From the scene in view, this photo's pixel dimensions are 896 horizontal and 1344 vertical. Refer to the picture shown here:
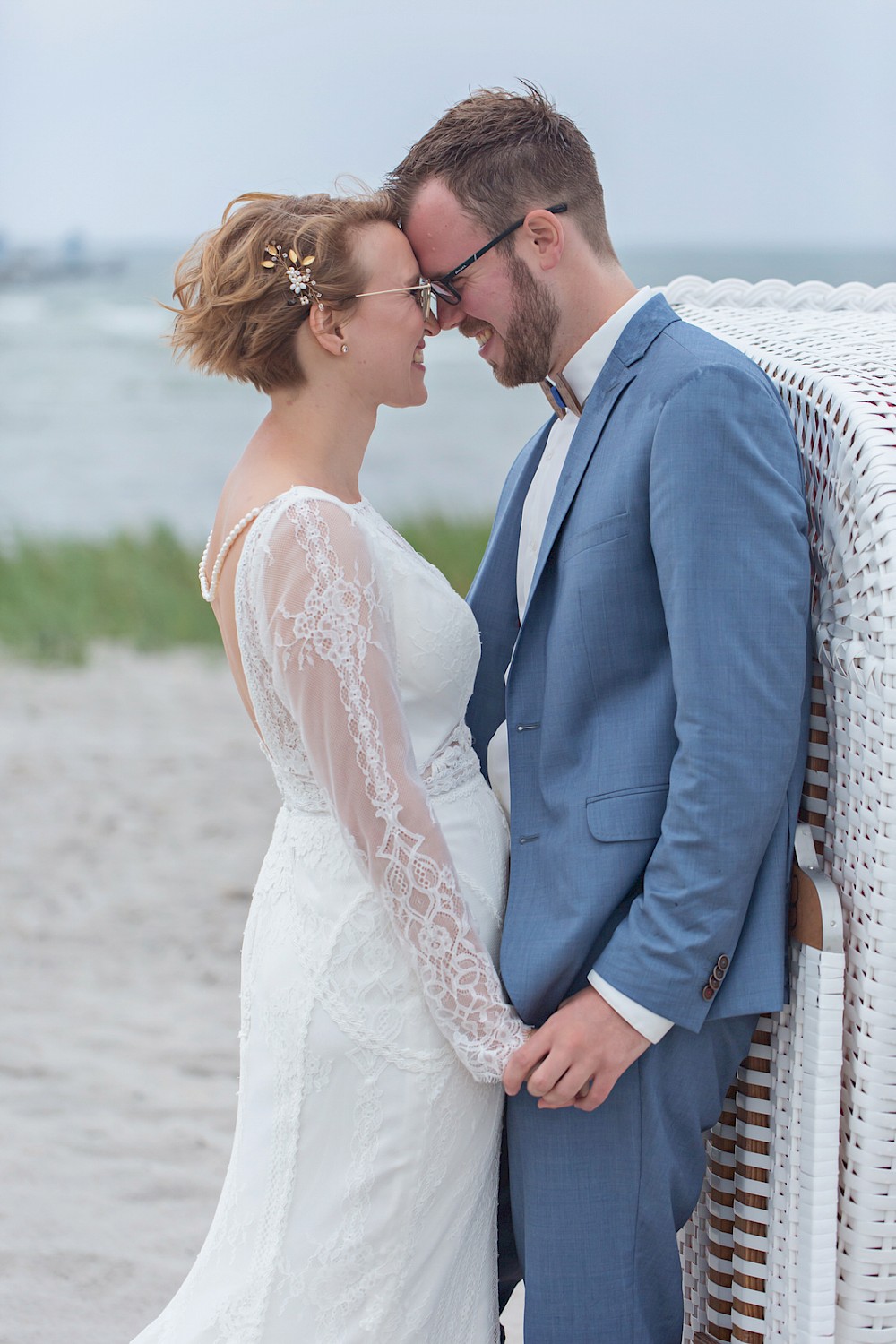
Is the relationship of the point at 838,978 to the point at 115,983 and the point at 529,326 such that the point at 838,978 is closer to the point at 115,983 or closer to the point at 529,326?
the point at 529,326

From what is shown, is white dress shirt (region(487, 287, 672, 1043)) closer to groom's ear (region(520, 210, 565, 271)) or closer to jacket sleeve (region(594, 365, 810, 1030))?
groom's ear (region(520, 210, 565, 271))

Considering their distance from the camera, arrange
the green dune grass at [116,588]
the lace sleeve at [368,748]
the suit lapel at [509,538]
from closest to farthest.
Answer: the lace sleeve at [368,748], the suit lapel at [509,538], the green dune grass at [116,588]

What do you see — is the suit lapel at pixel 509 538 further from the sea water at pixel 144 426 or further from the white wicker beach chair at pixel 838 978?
the sea water at pixel 144 426

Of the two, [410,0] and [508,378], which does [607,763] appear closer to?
[508,378]

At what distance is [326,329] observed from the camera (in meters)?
1.81

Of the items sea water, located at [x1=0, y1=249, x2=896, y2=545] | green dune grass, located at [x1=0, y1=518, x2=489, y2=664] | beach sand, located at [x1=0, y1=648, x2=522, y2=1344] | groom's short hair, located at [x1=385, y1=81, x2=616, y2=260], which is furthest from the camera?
sea water, located at [x1=0, y1=249, x2=896, y2=545]

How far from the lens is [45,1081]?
384 centimetres

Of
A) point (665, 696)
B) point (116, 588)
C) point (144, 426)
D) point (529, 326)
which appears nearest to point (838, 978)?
point (665, 696)

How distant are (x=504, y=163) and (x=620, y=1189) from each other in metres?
1.45

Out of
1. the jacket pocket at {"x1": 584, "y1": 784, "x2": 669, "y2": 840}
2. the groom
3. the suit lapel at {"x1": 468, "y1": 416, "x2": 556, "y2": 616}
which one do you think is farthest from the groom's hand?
the suit lapel at {"x1": 468, "y1": 416, "x2": 556, "y2": 616}

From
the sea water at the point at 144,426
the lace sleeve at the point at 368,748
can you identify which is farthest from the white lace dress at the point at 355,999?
the sea water at the point at 144,426

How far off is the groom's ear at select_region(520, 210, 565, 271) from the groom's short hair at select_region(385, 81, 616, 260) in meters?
0.02

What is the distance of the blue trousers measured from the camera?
1713 millimetres

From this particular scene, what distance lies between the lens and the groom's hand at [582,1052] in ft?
5.43
